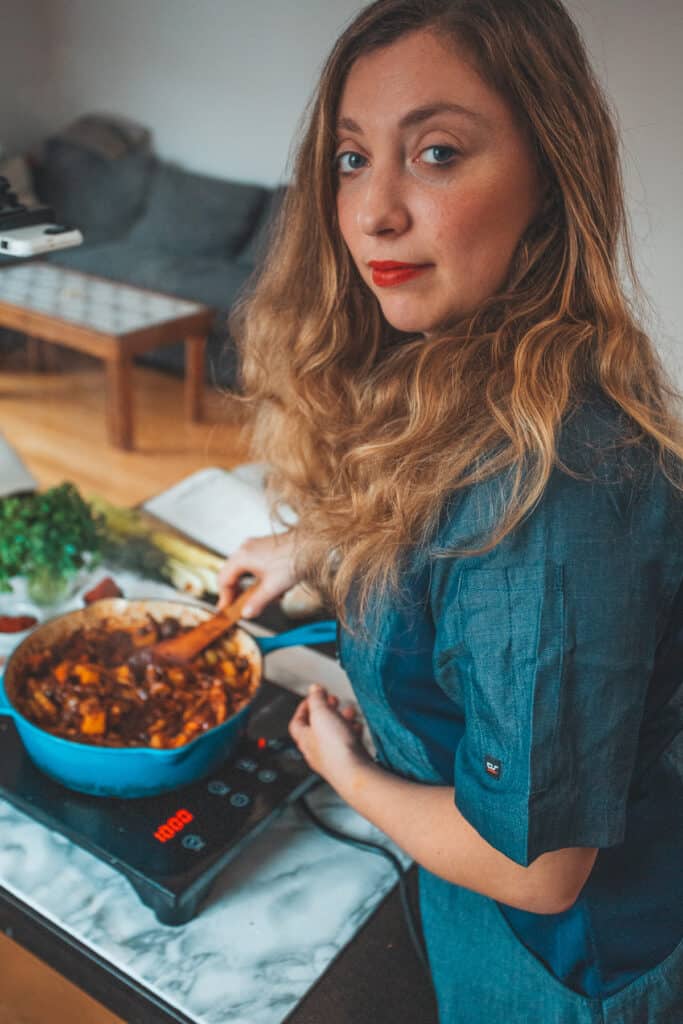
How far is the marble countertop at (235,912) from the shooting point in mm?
805

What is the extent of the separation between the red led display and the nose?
22.4 inches

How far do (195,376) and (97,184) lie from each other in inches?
71.4

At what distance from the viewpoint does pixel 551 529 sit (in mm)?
632

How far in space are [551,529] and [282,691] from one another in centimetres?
55

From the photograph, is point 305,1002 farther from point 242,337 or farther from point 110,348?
point 110,348

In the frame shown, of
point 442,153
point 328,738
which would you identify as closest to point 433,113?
point 442,153

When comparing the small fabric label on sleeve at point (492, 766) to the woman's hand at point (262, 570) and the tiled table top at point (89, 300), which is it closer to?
the woman's hand at point (262, 570)

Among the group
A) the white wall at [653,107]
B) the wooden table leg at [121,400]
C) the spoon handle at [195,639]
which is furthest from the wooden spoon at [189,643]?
the wooden table leg at [121,400]

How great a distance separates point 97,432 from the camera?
11.6 feet

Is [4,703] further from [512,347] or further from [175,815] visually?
[512,347]

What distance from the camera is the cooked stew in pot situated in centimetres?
92

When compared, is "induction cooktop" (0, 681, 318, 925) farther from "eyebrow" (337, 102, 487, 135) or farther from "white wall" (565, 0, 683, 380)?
"white wall" (565, 0, 683, 380)

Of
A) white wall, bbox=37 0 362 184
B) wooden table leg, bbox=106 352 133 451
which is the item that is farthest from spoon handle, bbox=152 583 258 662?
white wall, bbox=37 0 362 184

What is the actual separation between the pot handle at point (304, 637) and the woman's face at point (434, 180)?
35 cm
